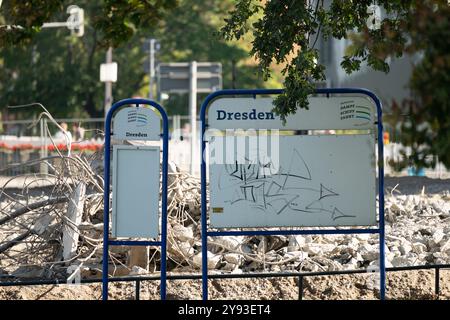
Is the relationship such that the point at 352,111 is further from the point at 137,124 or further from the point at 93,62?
the point at 93,62

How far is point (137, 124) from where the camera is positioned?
9125 mm

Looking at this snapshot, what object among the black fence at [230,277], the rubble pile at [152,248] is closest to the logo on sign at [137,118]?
the black fence at [230,277]

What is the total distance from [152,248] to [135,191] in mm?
2050

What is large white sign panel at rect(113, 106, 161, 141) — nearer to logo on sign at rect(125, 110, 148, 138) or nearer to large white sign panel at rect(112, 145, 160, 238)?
logo on sign at rect(125, 110, 148, 138)

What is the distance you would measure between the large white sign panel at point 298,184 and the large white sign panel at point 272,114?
15cm

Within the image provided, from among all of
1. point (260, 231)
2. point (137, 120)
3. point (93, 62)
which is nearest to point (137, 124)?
point (137, 120)

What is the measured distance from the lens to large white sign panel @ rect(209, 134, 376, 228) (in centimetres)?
929

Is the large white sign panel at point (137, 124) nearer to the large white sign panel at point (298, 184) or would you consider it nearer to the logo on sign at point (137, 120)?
the logo on sign at point (137, 120)

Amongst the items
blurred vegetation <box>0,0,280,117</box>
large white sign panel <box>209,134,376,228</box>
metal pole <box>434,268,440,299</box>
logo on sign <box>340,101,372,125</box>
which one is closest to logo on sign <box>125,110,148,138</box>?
large white sign panel <box>209,134,376,228</box>

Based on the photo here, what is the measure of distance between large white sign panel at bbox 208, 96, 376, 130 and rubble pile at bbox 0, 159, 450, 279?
1962mm

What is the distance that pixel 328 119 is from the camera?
30.2ft

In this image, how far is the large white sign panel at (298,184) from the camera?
9.29m

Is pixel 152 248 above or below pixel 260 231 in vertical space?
below
